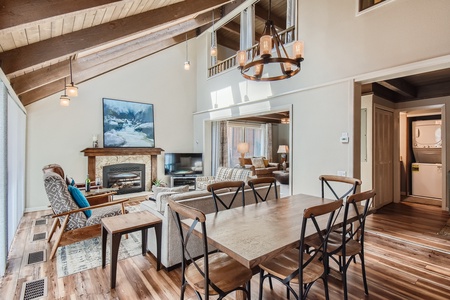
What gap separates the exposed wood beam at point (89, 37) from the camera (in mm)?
2723

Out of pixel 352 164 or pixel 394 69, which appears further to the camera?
pixel 352 164

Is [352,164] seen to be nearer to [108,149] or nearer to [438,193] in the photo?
[438,193]

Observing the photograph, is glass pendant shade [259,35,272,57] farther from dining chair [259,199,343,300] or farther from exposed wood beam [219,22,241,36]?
exposed wood beam [219,22,241,36]

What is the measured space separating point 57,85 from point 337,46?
578 cm

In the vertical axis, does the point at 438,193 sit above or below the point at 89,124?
below

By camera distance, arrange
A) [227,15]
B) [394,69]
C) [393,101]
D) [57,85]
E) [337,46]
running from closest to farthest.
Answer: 1. [394,69]
2. [337,46]
3. [57,85]
4. [393,101]
5. [227,15]

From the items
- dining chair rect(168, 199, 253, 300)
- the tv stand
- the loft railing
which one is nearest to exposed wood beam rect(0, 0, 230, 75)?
the loft railing

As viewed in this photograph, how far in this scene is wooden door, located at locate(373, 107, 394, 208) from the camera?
5121mm

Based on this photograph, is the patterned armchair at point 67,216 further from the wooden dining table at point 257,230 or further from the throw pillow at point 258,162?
the throw pillow at point 258,162

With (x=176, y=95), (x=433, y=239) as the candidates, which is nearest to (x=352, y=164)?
(x=433, y=239)

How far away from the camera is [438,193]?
19.4 ft

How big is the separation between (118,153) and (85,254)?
11.3 feet

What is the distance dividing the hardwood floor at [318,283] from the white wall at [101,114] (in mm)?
2252

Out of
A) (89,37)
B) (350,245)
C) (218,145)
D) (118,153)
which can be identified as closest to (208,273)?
(350,245)
